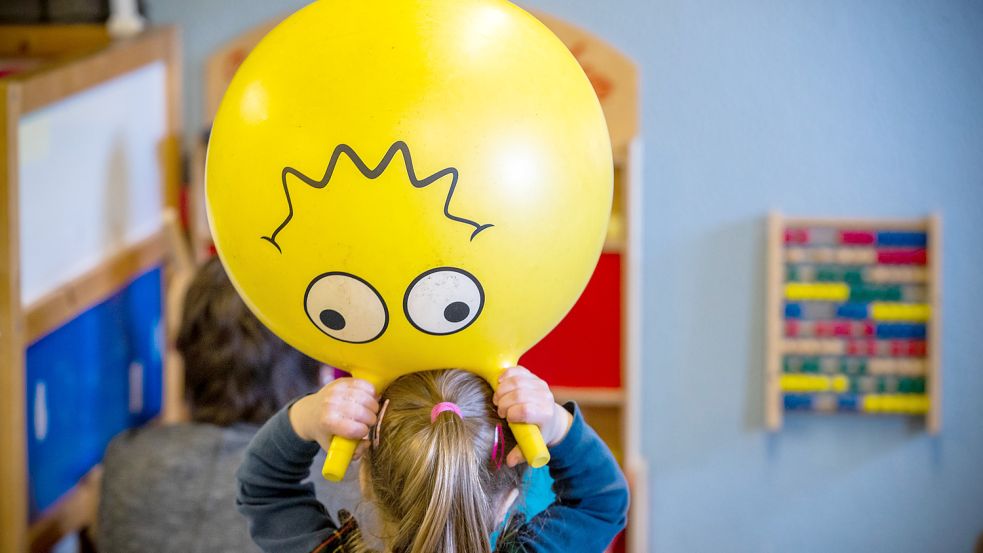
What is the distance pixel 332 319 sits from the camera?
2.57ft

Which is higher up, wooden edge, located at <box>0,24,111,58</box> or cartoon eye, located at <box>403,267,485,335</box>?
wooden edge, located at <box>0,24,111,58</box>

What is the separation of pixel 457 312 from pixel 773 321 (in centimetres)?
168

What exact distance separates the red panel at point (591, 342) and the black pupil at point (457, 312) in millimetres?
1478

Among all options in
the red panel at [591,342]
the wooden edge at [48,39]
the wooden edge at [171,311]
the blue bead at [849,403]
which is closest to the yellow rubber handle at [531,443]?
the red panel at [591,342]

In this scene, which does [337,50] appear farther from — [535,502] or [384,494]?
[535,502]

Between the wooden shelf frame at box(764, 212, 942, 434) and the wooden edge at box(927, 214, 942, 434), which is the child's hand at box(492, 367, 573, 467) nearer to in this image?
the wooden shelf frame at box(764, 212, 942, 434)

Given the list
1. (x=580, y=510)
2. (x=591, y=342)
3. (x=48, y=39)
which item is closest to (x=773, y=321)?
(x=591, y=342)

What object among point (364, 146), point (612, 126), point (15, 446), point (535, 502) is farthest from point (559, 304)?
point (612, 126)

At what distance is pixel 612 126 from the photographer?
2.23 meters

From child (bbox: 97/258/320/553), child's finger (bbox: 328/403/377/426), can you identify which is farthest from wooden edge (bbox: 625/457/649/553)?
child's finger (bbox: 328/403/377/426)

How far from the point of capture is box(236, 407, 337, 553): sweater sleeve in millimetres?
981

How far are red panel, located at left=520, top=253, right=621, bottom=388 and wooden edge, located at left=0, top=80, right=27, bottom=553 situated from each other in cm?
108

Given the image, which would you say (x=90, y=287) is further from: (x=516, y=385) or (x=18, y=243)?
(x=516, y=385)

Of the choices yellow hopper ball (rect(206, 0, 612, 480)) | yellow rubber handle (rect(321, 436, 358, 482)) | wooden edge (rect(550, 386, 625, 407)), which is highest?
yellow hopper ball (rect(206, 0, 612, 480))
